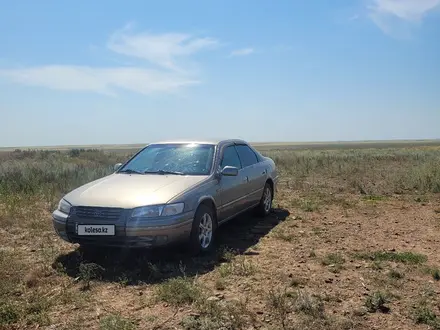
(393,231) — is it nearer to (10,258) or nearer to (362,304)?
(362,304)

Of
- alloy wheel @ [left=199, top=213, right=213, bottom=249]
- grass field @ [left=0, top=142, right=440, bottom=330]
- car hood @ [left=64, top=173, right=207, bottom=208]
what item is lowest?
grass field @ [left=0, top=142, right=440, bottom=330]

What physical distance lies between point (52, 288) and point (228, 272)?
1858 mm

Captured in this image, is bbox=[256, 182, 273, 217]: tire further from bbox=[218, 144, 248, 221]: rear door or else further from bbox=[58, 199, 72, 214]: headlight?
bbox=[58, 199, 72, 214]: headlight

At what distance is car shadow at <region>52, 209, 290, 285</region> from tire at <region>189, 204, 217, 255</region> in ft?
0.38

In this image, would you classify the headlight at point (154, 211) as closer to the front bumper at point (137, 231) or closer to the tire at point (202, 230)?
the front bumper at point (137, 231)

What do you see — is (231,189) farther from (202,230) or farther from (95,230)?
(95,230)

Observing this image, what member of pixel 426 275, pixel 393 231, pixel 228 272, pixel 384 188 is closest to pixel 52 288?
pixel 228 272

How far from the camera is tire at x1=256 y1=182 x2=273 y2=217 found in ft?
26.7

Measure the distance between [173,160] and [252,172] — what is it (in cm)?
168

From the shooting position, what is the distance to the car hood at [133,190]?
5.14 m

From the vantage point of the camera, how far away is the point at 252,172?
7582 mm

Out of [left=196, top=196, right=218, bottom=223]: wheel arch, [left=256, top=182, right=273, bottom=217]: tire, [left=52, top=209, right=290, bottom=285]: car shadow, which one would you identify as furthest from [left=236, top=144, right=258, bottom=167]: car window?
[left=196, top=196, right=218, bottom=223]: wheel arch

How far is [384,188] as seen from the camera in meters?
12.2

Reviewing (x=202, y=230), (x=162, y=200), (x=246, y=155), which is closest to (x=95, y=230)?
(x=162, y=200)
